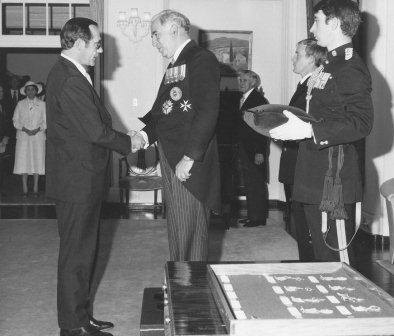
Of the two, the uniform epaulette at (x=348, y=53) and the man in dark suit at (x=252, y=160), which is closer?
the uniform epaulette at (x=348, y=53)

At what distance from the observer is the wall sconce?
8.29 metres

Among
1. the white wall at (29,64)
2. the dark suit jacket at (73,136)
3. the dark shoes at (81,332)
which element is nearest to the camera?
the dark suit jacket at (73,136)

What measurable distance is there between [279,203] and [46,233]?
353 centimetres

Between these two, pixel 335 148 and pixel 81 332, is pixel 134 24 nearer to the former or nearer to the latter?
pixel 81 332

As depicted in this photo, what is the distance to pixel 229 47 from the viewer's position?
852 cm

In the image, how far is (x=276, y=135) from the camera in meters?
2.27

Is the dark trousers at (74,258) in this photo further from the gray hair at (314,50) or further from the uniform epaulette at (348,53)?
the gray hair at (314,50)

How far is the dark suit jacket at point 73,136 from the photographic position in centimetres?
303

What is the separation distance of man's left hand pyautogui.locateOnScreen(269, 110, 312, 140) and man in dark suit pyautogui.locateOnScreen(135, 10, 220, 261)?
34.0 inches

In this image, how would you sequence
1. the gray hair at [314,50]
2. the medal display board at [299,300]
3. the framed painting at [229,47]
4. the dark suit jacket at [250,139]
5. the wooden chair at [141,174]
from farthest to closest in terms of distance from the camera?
1. the framed painting at [229,47]
2. the wooden chair at [141,174]
3. the dark suit jacket at [250,139]
4. the gray hair at [314,50]
5. the medal display board at [299,300]

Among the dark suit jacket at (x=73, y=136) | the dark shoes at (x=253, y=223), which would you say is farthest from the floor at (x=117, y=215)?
the dark suit jacket at (x=73, y=136)

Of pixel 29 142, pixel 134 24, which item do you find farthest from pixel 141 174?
pixel 29 142

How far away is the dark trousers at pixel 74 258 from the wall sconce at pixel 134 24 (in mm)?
5548

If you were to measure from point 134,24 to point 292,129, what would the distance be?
21.1 ft
